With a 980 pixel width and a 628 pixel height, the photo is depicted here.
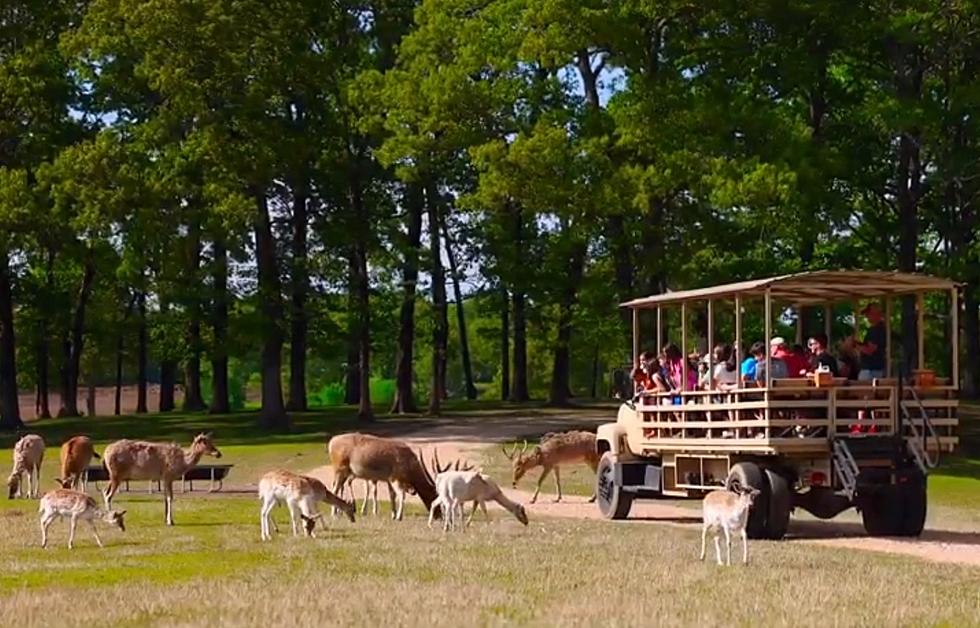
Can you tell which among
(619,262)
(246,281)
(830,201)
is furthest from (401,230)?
(830,201)

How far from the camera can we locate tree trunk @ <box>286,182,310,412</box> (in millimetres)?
49656

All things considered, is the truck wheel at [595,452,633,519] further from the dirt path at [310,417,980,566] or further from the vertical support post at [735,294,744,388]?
the vertical support post at [735,294,744,388]

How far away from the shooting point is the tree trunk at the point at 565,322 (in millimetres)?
52250

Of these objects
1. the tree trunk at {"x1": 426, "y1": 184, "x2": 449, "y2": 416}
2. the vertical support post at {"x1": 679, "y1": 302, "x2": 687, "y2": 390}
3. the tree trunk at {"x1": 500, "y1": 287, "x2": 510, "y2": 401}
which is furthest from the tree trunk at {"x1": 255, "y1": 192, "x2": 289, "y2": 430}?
the vertical support post at {"x1": 679, "y1": 302, "x2": 687, "y2": 390}

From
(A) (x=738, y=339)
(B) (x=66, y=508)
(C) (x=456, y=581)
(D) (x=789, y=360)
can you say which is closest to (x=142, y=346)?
(B) (x=66, y=508)

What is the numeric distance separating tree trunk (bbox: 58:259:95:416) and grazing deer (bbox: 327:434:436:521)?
107 feet

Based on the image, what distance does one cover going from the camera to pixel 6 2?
49.8m

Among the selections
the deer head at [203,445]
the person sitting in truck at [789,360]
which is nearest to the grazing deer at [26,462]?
the deer head at [203,445]

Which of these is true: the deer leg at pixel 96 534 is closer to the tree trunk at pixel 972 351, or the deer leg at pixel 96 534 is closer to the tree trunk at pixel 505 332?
the tree trunk at pixel 972 351

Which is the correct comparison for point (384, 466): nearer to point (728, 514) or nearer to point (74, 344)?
point (728, 514)

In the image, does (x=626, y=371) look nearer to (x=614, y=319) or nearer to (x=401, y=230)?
(x=614, y=319)

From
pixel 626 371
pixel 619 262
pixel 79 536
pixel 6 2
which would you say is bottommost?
pixel 79 536

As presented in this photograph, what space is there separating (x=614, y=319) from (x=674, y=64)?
7.42m

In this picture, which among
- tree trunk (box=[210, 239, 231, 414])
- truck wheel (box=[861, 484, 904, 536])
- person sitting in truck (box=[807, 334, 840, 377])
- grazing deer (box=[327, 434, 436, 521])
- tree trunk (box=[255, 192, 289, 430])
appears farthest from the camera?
tree trunk (box=[210, 239, 231, 414])
